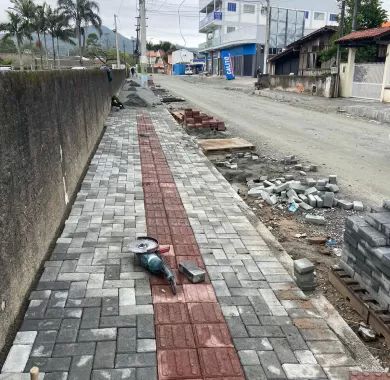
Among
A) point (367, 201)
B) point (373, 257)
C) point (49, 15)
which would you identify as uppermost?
point (49, 15)

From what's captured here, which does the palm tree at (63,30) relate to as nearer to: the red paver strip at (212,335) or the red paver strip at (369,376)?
the red paver strip at (212,335)

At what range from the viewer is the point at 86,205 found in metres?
5.97

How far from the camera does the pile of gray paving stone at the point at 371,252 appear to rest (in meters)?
3.44

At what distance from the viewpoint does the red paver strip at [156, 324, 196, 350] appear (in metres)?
3.04

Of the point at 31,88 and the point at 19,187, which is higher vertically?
the point at 31,88

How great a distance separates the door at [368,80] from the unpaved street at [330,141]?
5502 mm

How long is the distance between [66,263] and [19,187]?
1.08 meters

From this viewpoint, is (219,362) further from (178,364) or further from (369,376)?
(369,376)

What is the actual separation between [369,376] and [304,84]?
94.7ft

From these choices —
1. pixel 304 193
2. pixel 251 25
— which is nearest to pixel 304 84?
pixel 304 193

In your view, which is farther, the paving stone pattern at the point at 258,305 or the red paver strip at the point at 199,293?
the red paver strip at the point at 199,293

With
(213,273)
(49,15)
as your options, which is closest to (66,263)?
(213,273)

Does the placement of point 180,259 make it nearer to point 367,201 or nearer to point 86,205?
point 86,205

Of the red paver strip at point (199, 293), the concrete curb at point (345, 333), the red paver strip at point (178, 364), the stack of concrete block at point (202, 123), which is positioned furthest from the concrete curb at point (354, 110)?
the red paver strip at point (178, 364)
